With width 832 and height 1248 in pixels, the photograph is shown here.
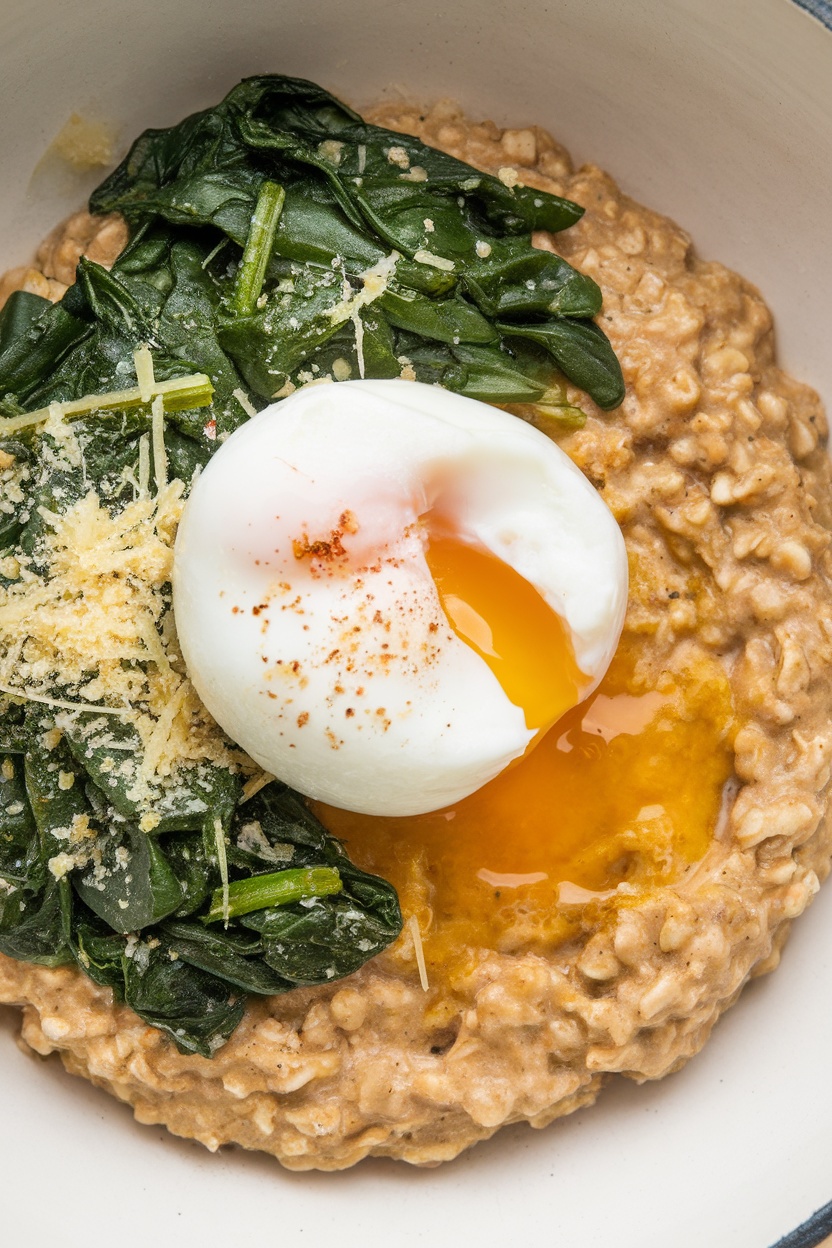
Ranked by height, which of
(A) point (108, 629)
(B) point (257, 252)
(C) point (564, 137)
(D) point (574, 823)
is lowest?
(A) point (108, 629)

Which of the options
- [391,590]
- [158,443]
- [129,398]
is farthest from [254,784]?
[129,398]

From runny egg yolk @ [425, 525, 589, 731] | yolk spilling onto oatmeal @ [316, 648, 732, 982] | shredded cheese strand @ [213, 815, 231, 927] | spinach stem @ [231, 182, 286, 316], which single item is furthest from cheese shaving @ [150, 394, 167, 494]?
yolk spilling onto oatmeal @ [316, 648, 732, 982]

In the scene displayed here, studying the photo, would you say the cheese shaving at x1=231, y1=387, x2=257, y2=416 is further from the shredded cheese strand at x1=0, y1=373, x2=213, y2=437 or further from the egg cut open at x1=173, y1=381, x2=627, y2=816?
the egg cut open at x1=173, y1=381, x2=627, y2=816

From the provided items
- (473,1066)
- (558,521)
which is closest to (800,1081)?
(473,1066)

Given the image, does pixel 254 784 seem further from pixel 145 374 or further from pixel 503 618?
pixel 145 374

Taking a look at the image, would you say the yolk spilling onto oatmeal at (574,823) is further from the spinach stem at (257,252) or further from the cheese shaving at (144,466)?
the spinach stem at (257,252)

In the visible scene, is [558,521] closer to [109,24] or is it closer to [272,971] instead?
[272,971]

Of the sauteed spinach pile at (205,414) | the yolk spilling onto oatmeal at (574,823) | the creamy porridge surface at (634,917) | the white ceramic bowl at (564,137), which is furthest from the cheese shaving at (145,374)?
the yolk spilling onto oatmeal at (574,823)
